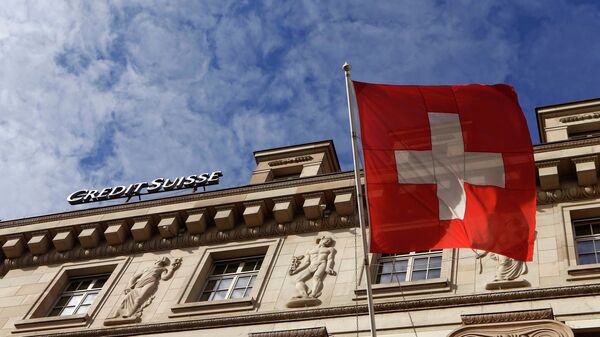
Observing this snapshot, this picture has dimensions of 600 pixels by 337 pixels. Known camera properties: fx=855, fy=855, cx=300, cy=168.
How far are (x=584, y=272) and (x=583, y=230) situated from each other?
2.45 meters

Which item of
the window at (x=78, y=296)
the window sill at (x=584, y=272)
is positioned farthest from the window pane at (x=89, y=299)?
the window sill at (x=584, y=272)

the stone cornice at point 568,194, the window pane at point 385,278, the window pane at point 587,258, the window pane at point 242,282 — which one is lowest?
the window pane at point 385,278

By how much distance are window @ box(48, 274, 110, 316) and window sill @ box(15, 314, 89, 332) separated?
0.77 meters

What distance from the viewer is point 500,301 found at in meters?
18.8

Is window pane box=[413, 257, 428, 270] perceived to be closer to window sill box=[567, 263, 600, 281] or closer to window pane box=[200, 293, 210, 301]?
window sill box=[567, 263, 600, 281]

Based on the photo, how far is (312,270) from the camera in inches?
868

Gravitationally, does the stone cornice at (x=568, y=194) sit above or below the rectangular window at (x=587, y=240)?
above

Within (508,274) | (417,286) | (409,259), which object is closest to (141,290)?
(409,259)

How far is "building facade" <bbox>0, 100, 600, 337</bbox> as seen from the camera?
1898cm

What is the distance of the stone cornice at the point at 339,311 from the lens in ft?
60.4

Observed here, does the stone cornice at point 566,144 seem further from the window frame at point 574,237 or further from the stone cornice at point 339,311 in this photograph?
the stone cornice at point 339,311

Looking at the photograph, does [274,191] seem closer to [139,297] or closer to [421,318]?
[139,297]

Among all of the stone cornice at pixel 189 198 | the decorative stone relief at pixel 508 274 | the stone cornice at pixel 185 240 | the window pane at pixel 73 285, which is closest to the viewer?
the decorative stone relief at pixel 508 274

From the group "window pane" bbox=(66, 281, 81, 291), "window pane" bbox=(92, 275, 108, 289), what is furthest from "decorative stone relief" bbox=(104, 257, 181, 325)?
"window pane" bbox=(66, 281, 81, 291)
